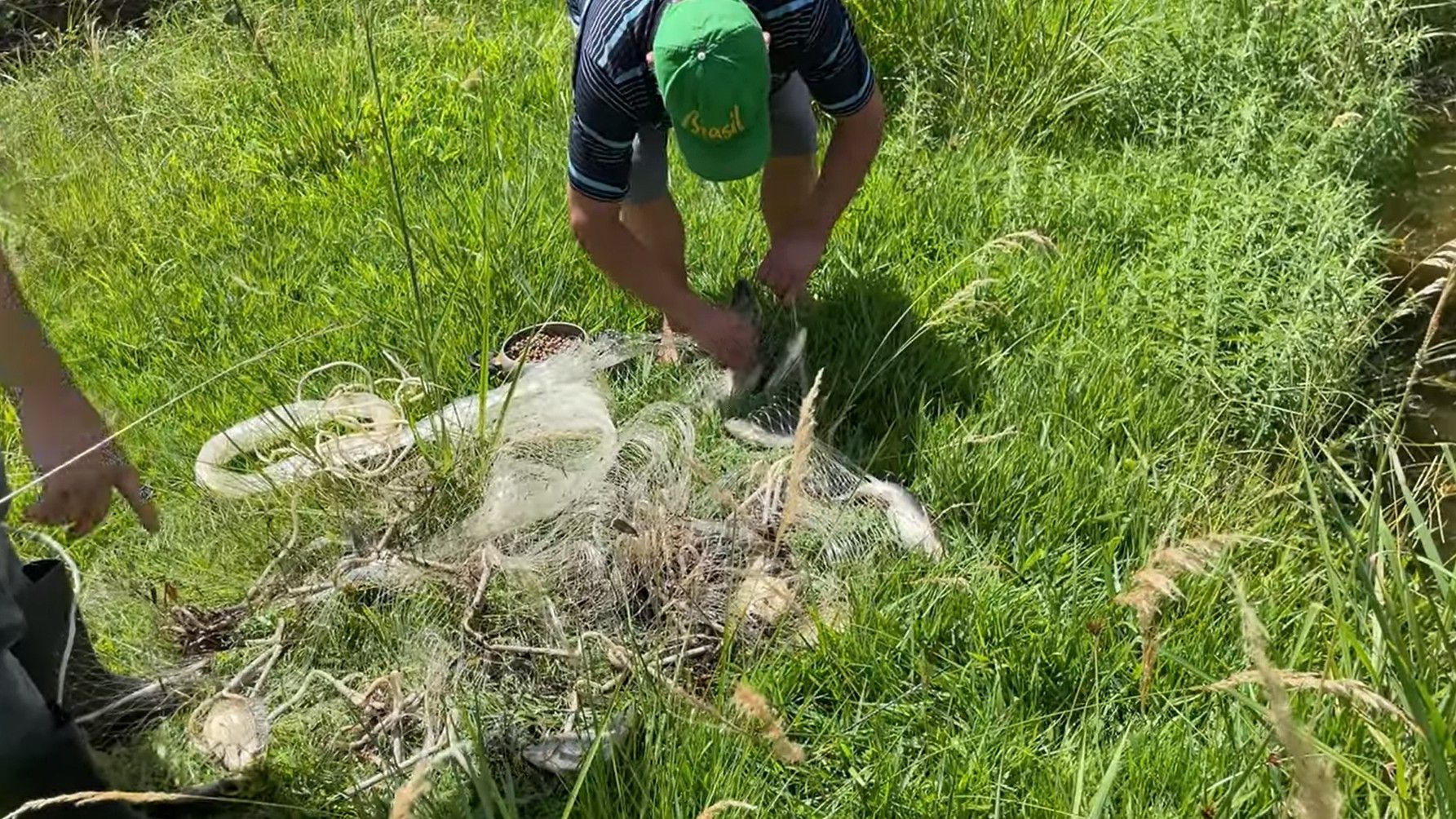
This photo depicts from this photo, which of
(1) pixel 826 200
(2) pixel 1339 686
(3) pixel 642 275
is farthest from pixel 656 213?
(2) pixel 1339 686

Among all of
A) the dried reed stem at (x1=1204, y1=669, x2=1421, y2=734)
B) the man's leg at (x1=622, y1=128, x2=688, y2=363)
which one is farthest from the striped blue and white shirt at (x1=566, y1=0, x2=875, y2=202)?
the dried reed stem at (x1=1204, y1=669, x2=1421, y2=734)

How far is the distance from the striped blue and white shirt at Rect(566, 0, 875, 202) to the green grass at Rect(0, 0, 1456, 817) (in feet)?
1.44

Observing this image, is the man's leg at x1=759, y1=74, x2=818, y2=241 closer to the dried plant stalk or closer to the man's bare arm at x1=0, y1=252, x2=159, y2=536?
the dried plant stalk

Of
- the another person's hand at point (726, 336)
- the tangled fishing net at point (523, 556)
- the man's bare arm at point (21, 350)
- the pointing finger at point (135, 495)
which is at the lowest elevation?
the tangled fishing net at point (523, 556)

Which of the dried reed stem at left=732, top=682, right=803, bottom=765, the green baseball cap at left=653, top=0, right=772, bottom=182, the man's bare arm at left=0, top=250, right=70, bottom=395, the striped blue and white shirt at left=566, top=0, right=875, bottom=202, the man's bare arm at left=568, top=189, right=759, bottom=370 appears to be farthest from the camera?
the man's bare arm at left=568, top=189, right=759, bottom=370

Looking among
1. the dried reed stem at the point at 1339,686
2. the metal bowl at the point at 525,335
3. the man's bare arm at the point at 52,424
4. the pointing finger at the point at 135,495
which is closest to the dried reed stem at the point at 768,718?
the dried reed stem at the point at 1339,686

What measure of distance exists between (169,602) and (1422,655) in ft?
6.97

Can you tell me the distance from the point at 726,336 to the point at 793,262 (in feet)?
0.87

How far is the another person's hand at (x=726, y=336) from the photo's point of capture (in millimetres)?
2307

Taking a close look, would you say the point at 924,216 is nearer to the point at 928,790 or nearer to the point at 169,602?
the point at 928,790

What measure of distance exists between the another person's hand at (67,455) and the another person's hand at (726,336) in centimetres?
118

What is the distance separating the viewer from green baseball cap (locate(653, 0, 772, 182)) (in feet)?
5.90

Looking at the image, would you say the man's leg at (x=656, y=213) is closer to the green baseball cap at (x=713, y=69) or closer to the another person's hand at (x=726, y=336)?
the another person's hand at (x=726, y=336)

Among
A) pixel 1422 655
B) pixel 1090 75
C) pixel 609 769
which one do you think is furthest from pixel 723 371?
pixel 1090 75
